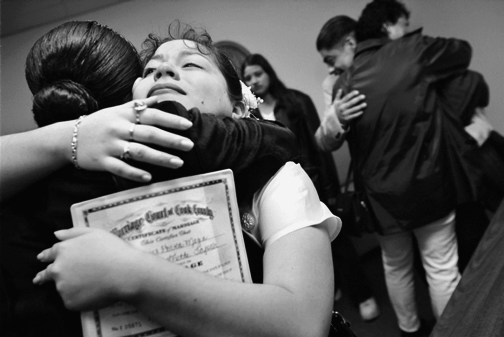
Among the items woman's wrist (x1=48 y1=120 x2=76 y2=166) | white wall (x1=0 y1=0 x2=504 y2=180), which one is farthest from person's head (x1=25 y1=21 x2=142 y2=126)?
white wall (x1=0 y1=0 x2=504 y2=180)

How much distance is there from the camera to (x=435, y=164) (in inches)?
73.0

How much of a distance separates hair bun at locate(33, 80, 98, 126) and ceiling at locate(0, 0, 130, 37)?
1024 mm

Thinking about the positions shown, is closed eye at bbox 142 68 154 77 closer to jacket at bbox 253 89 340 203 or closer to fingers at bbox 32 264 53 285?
fingers at bbox 32 264 53 285

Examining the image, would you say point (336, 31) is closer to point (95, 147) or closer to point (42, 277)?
point (95, 147)

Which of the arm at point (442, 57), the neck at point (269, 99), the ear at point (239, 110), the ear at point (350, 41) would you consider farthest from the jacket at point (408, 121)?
the ear at point (239, 110)

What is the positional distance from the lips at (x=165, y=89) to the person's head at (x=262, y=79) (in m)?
2.04

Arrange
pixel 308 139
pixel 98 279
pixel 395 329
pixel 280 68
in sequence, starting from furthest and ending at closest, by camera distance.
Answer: pixel 280 68 → pixel 308 139 → pixel 395 329 → pixel 98 279

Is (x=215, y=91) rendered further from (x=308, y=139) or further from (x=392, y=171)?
(x=308, y=139)

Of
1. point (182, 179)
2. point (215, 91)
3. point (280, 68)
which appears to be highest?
point (280, 68)

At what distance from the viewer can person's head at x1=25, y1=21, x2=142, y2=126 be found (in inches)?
30.4

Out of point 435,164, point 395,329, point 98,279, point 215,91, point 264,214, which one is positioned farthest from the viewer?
point 395,329

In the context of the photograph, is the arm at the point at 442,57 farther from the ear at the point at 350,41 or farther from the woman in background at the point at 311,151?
the woman in background at the point at 311,151

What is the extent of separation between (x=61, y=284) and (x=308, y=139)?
2.23m

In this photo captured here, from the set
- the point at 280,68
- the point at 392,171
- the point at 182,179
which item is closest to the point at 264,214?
the point at 182,179
